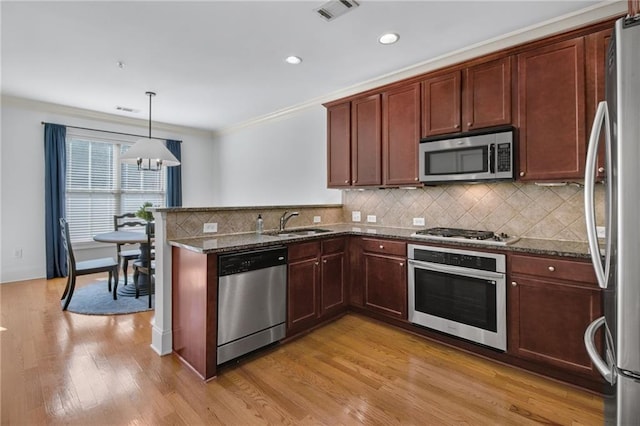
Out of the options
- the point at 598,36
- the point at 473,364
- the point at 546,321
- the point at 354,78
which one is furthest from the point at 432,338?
the point at 354,78

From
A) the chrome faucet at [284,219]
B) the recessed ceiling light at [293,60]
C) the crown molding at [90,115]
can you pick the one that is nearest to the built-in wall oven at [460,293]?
the chrome faucet at [284,219]

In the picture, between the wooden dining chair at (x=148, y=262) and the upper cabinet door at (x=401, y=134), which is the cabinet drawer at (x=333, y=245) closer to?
the upper cabinet door at (x=401, y=134)

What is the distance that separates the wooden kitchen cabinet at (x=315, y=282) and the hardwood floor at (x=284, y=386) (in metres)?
0.21

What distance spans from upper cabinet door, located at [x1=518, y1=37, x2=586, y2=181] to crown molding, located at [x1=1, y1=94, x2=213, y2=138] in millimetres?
5900

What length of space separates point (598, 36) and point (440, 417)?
280 cm

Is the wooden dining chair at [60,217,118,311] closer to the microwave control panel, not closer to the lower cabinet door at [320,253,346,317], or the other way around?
the lower cabinet door at [320,253,346,317]

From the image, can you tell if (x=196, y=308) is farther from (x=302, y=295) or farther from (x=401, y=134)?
(x=401, y=134)

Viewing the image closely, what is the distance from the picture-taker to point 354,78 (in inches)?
148

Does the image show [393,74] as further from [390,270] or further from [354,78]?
[390,270]

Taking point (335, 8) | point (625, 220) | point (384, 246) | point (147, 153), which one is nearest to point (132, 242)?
point (147, 153)

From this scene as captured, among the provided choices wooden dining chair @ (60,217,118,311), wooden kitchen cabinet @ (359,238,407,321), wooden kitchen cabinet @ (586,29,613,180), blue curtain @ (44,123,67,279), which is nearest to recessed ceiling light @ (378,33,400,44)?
wooden kitchen cabinet @ (586,29,613,180)

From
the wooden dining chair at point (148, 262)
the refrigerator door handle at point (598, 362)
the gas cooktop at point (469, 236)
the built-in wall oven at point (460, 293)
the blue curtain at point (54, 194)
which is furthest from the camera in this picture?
the blue curtain at point (54, 194)

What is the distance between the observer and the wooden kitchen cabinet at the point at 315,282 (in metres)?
2.78

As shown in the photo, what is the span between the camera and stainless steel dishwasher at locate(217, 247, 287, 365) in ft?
7.46
